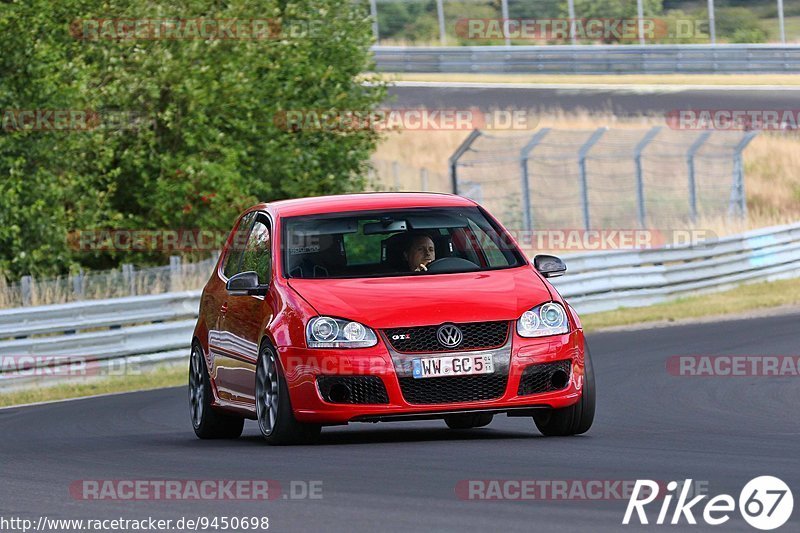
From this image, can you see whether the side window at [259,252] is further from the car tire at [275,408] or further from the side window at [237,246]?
the car tire at [275,408]

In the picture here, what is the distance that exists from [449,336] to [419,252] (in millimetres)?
1205

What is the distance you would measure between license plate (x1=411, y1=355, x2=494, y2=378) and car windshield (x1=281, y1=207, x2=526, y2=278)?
0.96m

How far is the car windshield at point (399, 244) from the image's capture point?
11.1 meters

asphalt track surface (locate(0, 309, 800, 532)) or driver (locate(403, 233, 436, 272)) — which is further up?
driver (locate(403, 233, 436, 272))

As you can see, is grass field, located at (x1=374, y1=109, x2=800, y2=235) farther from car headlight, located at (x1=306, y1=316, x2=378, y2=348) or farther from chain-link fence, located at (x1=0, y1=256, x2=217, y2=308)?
car headlight, located at (x1=306, y1=316, x2=378, y2=348)

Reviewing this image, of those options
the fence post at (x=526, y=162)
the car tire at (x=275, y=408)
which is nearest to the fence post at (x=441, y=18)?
the fence post at (x=526, y=162)

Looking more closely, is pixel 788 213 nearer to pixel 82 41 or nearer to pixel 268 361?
pixel 82 41

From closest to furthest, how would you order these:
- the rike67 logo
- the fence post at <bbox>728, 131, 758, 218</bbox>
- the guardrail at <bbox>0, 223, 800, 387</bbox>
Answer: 1. the rike67 logo
2. the guardrail at <bbox>0, 223, 800, 387</bbox>
3. the fence post at <bbox>728, 131, 758, 218</bbox>

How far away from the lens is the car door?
36.1 feet

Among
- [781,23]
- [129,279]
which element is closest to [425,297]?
[129,279]

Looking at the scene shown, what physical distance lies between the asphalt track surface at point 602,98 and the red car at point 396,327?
3236cm

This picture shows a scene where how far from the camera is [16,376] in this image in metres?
18.6

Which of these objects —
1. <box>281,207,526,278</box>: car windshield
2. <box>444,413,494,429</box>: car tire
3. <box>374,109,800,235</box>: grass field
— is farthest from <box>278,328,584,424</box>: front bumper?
<box>374,109,800,235</box>: grass field

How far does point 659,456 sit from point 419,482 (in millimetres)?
1546
